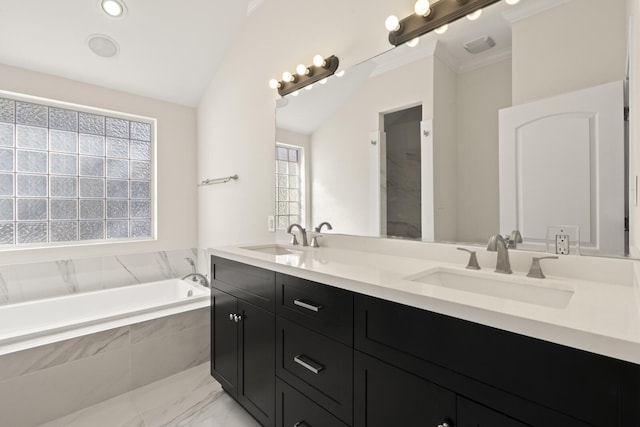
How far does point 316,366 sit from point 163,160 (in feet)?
9.31

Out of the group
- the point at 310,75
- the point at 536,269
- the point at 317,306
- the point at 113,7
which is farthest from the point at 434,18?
the point at 113,7

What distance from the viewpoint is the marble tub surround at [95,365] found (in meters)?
1.73

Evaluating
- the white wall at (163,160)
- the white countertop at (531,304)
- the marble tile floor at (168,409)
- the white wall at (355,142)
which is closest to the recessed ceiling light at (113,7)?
the white wall at (163,160)

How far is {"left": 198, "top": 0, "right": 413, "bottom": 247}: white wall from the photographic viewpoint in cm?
191

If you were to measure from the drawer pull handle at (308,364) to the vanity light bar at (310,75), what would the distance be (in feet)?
5.58

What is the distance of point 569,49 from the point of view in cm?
112

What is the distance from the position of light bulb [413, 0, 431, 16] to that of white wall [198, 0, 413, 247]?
134mm

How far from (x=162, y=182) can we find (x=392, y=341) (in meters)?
3.03

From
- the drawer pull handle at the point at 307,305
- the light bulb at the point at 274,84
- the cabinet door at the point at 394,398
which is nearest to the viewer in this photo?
the cabinet door at the point at 394,398

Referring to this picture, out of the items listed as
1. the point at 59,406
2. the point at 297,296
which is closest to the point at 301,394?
the point at 297,296

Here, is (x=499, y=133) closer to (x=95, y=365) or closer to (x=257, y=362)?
(x=257, y=362)

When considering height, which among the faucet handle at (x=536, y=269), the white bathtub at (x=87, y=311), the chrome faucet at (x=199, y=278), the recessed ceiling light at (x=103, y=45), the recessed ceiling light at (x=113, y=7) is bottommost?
the white bathtub at (x=87, y=311)

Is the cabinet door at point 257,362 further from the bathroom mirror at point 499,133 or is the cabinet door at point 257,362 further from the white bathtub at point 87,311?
the white bathtub at point 87,311

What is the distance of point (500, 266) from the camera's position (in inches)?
48.5
